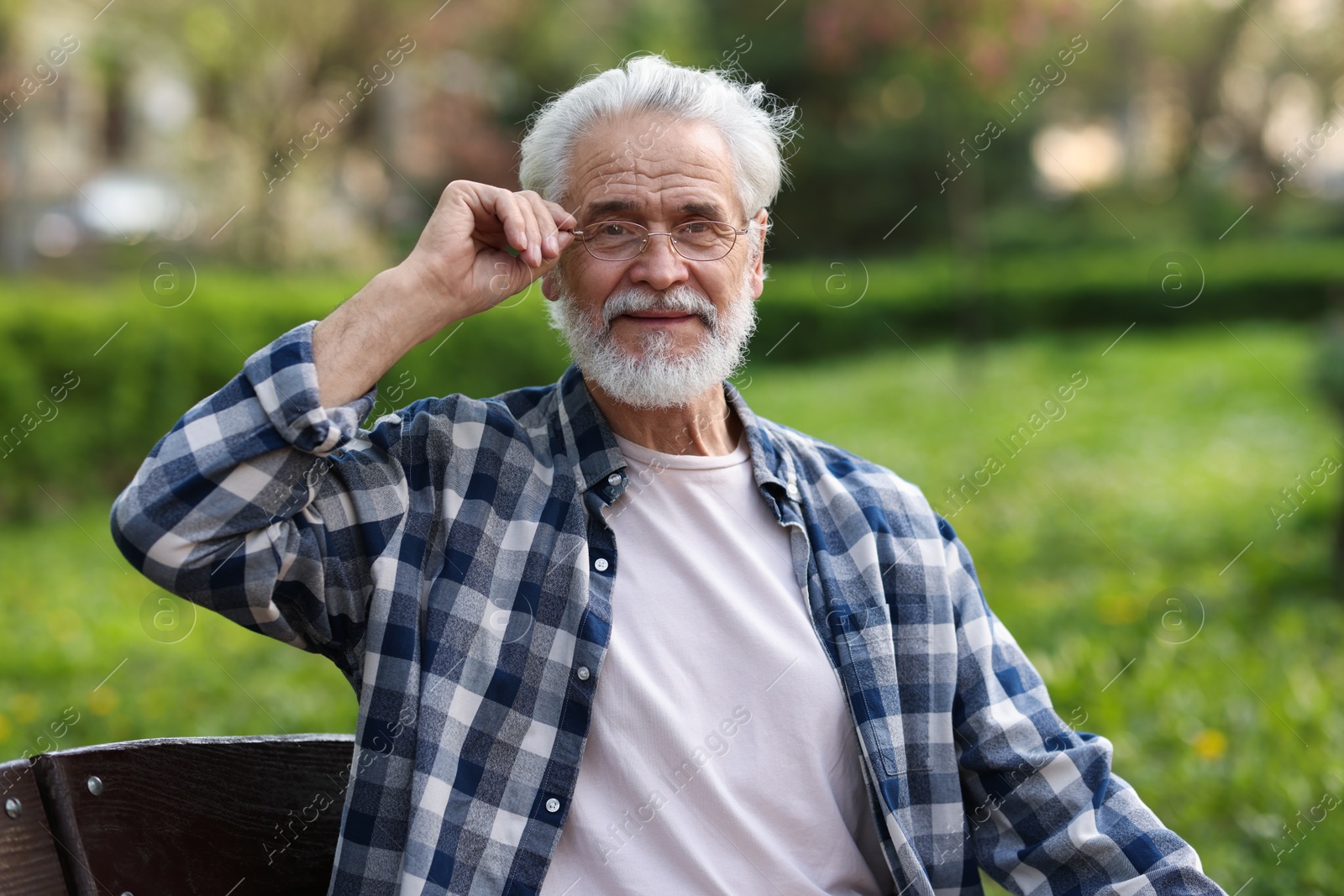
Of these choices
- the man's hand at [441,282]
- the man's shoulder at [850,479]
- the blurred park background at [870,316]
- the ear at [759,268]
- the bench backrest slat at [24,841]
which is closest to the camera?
the bench backrest slat at [24,841]

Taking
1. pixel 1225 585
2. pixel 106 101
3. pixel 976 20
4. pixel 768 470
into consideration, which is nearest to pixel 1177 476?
pixel 1225 585

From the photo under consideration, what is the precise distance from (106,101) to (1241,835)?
22.8m

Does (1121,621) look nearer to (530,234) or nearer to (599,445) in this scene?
(599,445)

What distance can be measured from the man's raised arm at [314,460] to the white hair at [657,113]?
0.25m

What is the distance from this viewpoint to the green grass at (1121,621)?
11.4ft

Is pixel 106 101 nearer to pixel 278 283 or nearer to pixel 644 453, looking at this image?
pixel 278 283

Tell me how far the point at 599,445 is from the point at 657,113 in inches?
23.0

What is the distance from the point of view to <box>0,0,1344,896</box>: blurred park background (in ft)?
13.9

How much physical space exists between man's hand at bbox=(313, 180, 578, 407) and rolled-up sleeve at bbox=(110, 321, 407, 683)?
38 mm

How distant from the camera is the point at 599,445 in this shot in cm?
202

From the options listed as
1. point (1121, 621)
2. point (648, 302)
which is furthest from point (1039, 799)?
point (1121, 621)

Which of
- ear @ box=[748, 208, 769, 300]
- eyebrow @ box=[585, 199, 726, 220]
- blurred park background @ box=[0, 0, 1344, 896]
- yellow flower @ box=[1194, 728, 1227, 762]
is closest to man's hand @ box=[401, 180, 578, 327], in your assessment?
eyebrow @ box=[585, 199, 726, 220]

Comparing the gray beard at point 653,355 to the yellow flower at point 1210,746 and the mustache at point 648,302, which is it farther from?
the yellow flower at point 1210,746

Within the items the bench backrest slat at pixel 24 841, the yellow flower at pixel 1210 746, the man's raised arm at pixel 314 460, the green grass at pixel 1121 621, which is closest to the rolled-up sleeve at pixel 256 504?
the man's raised arm at pixel 314 460
